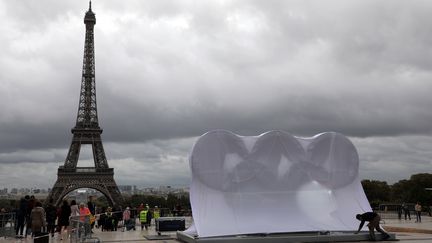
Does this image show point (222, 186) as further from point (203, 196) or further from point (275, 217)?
point (275, 217)

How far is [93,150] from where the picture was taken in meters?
79.5

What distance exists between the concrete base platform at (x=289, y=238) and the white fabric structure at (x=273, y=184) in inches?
10.8

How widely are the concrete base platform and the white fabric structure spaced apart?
0.27 m

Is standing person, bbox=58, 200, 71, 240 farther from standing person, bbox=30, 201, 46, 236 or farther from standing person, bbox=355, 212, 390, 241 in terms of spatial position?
standing person, bbox=355, 212, 390, 241

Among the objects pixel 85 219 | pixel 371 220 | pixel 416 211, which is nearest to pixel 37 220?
pixel 85 219

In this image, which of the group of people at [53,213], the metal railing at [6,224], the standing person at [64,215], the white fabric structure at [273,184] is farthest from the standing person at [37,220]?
the white fabric structure at [273,184]

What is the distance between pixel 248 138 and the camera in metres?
19.2

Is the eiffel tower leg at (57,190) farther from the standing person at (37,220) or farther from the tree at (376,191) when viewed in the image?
the standing person at (37,220)

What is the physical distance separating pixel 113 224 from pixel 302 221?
1314 centimetres

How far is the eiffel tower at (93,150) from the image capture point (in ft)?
253

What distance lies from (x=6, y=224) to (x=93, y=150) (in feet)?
192

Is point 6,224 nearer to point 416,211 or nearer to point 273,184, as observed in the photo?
point 273,184

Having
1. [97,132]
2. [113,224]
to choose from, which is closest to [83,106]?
[97,132]

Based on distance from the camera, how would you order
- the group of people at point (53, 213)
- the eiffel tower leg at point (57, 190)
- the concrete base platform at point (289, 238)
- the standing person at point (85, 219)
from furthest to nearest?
1. the eiffel tower leg at point (57, 190)
2. the group of people at point (53, 213)
3. the standing person at point (85, 219)
4. the concrete base platform at point (289, 238)
